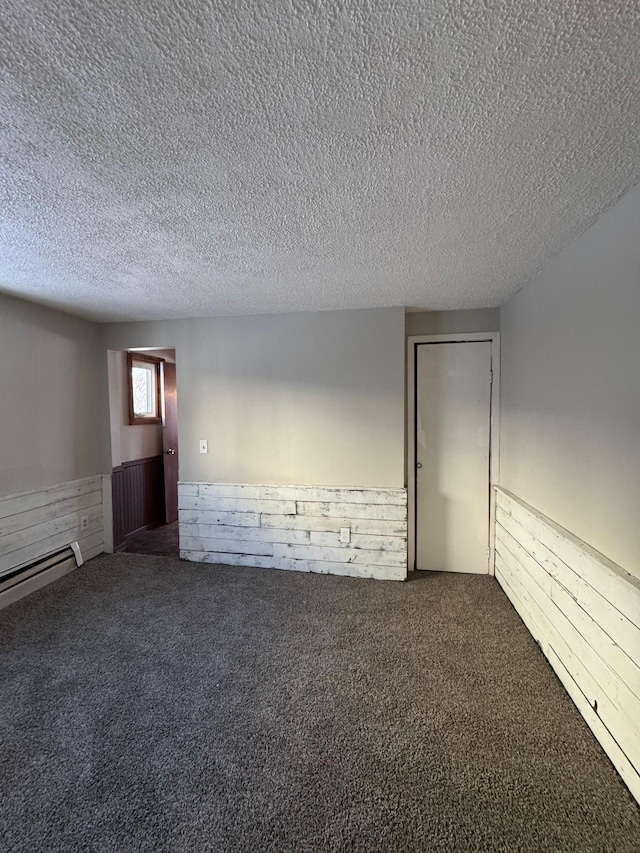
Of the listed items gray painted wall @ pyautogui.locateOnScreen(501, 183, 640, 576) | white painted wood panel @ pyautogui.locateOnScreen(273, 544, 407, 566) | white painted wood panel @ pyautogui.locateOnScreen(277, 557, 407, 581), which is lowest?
white painted wood panel @ pyautogui.locateOnScreen(277, 557, 407, 581)

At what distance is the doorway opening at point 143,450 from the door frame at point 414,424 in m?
2.51

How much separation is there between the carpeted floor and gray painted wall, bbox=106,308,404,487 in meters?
1.20

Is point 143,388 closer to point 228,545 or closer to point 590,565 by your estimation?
point 228,545

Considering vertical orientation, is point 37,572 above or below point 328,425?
below

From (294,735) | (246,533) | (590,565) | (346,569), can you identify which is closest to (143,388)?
(246,533)

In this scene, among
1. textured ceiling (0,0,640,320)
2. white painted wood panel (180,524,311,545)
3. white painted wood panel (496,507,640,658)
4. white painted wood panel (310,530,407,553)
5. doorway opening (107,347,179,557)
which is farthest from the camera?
doorway opening (107,347,179,557)

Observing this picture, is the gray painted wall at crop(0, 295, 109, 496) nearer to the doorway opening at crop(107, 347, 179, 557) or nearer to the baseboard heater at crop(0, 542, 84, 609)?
the doorway opening at crop(107, 347, 179, 557)

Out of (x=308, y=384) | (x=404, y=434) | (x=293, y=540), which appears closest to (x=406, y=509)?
(x=404, y=434)

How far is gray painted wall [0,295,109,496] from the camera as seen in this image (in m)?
2.80

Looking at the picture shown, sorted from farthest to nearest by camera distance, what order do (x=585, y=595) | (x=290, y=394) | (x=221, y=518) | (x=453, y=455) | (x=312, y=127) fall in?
(x=221, y=518), (x=290, y=394), (x=453, y=455), (x=585, y=595), (x=312, y=127)

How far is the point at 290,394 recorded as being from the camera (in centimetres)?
333

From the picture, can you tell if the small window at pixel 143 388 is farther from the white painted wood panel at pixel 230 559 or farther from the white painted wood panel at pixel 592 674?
the white painted wood panel at pixel 592 674

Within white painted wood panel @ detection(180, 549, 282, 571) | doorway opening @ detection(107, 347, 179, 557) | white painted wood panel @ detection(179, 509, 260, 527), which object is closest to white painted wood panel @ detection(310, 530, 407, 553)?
white painted wood panel @ detection(180, 549, 282, 571)

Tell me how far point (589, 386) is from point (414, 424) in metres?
1.63
